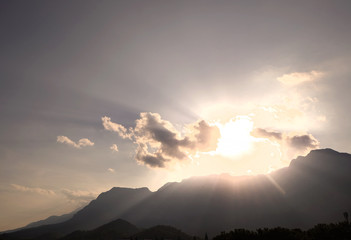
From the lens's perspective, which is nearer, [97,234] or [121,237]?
[121,237]

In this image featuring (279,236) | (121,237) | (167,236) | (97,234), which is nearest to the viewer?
(279,236)

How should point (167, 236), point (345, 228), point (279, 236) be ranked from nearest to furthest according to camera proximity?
point (279, 236) → point (345, 228) → point (167, 236)

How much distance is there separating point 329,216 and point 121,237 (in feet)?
528

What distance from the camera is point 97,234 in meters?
198

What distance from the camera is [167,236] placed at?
522ft

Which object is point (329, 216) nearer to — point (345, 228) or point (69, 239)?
point (345, 228)

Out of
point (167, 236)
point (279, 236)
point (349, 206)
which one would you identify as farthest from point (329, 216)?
point (279, 236)

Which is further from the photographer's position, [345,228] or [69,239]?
[69,239]

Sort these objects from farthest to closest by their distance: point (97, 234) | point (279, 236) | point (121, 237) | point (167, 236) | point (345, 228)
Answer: point (97, 234)
point (121, 237)
point (167, 236)
point (345, 228)
point (279, 236)

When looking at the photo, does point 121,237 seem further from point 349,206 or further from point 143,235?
point 349,206

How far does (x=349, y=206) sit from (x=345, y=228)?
194085 mm

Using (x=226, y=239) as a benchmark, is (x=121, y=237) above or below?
below

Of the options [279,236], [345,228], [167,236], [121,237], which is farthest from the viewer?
[121,237]

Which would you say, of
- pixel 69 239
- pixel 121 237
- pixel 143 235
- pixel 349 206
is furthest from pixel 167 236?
pixel 349 206
